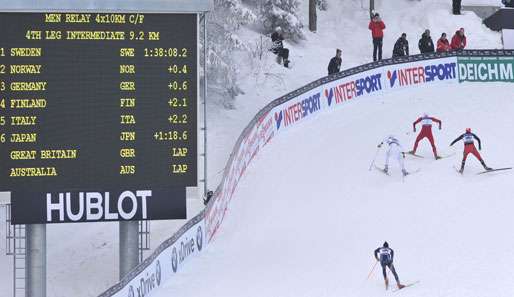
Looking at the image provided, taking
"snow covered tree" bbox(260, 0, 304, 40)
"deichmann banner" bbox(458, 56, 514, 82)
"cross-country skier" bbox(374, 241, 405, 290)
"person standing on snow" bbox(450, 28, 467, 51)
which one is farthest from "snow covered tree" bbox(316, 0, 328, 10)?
"cross-country skier" bbox(374, 241, 405, 290)

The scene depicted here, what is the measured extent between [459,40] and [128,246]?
1576 cm

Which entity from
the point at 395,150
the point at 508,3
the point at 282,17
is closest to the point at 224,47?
the point at 282,17

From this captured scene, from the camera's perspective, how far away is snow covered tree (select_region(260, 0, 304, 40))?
43844mm

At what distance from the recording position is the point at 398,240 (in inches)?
1147

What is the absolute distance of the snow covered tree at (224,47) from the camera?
38.6m

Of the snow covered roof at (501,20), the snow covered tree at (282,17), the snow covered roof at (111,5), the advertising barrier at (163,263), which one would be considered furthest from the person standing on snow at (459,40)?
the snow covered roof at (111,5)

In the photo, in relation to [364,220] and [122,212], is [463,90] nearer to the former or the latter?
[364,220]

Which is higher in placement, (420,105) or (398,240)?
(420,105)

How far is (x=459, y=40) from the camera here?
40031 mm

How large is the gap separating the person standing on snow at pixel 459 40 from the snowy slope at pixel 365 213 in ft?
4.79

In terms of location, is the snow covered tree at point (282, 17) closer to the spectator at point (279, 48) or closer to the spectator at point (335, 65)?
the spectator at point (279, 48)

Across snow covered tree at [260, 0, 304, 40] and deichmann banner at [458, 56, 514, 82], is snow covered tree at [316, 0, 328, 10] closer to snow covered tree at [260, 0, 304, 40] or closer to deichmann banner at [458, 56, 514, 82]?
snow covered tree at [260, 0, 304, 40]

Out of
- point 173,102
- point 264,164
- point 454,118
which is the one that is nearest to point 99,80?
point 173,102

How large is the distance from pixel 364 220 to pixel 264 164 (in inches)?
204
